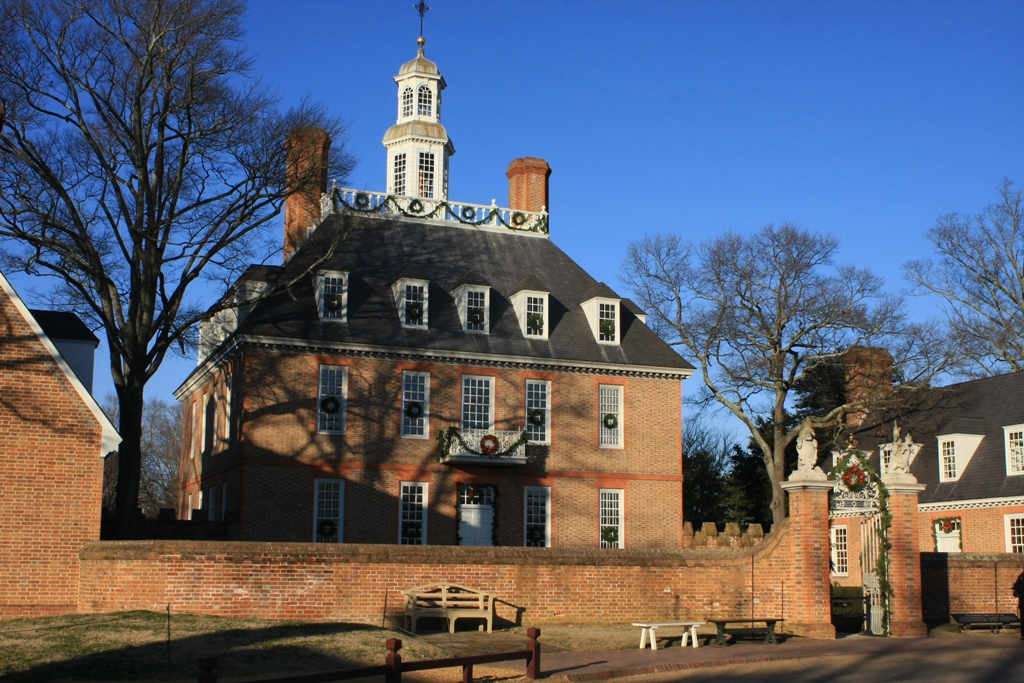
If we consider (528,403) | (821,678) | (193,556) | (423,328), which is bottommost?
(821,678)

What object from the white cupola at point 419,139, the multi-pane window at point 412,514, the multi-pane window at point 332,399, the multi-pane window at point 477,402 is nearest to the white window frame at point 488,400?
the multi-pane window at point 477,402

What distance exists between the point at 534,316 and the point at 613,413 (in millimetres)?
3860

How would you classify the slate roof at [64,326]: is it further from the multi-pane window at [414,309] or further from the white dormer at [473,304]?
the white dormer at [473,304]

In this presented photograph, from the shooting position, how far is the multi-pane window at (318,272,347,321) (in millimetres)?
33062

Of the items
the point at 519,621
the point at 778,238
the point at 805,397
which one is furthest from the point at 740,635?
the point at 805,397

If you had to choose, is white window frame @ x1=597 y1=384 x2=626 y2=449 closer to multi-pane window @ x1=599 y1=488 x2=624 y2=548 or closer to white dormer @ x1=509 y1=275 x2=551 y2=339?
multi-pane window @ x1=599 y1=488 x2=624 y2=548

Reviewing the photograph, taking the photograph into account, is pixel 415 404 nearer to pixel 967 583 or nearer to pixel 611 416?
pixel 611 416

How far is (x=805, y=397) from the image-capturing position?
45.2 m

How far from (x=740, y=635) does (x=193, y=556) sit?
9.62 metres

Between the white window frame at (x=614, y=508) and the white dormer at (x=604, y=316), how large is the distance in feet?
15.6

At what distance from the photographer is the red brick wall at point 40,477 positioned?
2059cm

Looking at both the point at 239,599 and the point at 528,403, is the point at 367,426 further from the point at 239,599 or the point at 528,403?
the point at 239,599

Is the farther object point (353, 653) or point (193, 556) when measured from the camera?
point (193, 556)

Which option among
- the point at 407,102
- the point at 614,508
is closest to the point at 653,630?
Answer: the point at 614,508
